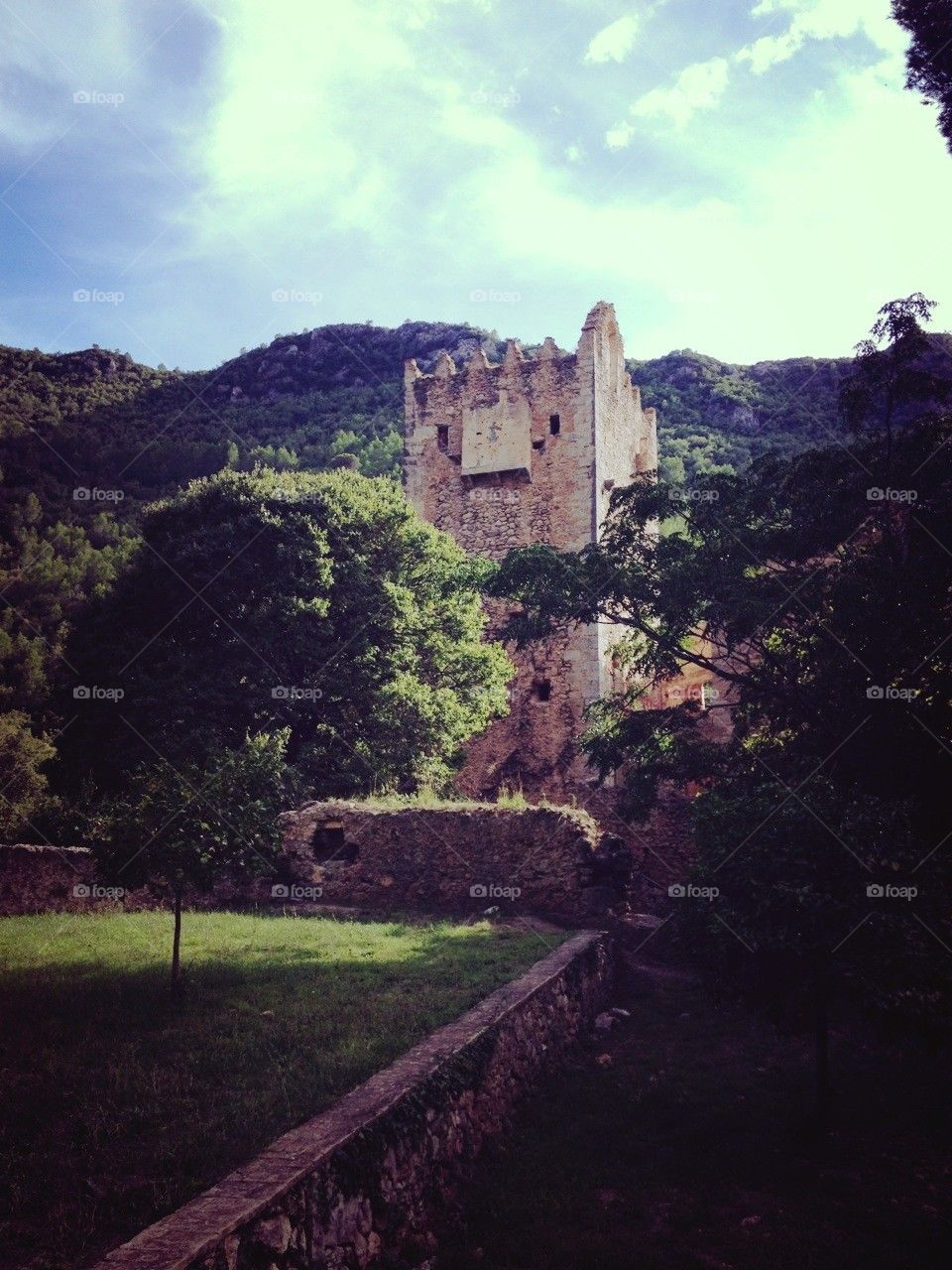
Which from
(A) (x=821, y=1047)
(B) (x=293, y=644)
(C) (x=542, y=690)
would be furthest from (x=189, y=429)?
(A) (x=821, y=1047)

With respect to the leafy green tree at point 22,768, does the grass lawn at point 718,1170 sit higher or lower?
lower

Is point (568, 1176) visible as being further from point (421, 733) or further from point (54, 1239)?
point (421, 733)

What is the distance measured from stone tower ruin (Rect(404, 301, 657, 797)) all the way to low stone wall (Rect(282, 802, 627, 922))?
9.29 metres

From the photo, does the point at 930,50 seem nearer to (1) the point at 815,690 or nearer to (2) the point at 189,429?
(1) the point at 815,690

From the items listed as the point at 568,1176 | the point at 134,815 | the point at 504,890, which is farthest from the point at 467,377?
the point at 568,1176

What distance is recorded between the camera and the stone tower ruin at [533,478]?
24891 millimetres

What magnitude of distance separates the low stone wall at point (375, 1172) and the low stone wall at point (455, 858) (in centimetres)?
592

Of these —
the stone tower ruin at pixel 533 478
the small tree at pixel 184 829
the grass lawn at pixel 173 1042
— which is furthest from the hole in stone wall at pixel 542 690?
the small tree at pixel 184 829

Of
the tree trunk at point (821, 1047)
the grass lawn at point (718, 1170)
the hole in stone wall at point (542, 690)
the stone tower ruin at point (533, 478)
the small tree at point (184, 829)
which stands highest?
the stone tower ruin at point (533, 478)

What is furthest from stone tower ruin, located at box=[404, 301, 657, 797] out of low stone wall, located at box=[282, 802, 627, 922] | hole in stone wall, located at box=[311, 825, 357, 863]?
hole in stone wall, located at box=[311, 825, 357, 863]

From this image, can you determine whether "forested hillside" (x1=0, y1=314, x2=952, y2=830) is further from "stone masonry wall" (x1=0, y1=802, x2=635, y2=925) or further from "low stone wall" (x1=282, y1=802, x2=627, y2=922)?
"low stone wall" (x1=282, y1=802, x2=627, y2=922)

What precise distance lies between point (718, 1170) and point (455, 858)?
842 cm

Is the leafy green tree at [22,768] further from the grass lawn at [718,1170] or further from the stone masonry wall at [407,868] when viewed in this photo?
the grass lawn at [718,1170]

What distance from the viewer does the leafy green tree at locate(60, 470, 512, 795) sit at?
65.5 feet
